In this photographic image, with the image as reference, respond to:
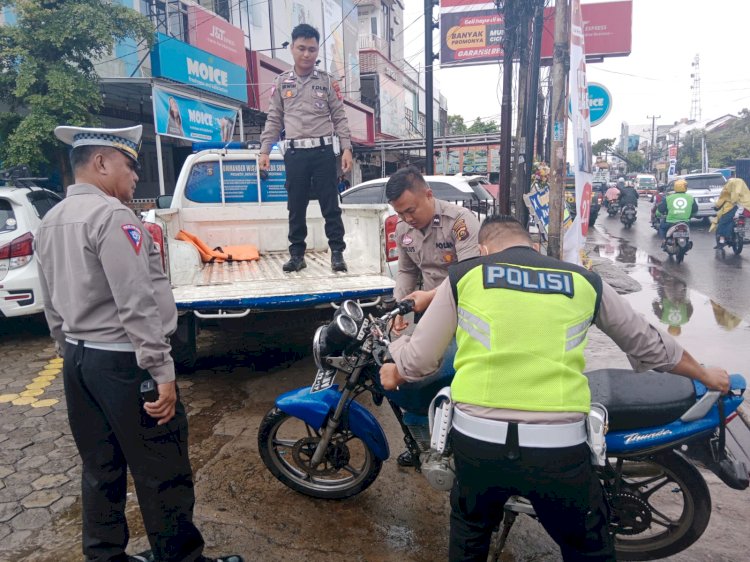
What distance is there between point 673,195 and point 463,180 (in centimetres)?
460

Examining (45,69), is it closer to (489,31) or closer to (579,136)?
(579,136)

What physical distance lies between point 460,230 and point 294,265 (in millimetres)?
→ 2190

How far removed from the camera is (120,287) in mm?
2049

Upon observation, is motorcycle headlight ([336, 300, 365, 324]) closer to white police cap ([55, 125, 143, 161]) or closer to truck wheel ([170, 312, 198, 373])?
white police cap ([55, 125, 143, 161])

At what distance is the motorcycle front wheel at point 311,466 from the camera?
301 centimetres

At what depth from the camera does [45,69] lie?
9.46m

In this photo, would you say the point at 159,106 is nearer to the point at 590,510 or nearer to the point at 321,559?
the point at 321,559

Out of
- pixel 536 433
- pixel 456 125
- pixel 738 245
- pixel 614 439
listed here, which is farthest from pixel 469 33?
pixel 456 125

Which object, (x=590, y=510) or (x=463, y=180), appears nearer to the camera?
(x=590, y=510)

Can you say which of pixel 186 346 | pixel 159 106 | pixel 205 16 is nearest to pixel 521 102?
pixel 159 106

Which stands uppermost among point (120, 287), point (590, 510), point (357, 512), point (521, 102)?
point (521, 102)

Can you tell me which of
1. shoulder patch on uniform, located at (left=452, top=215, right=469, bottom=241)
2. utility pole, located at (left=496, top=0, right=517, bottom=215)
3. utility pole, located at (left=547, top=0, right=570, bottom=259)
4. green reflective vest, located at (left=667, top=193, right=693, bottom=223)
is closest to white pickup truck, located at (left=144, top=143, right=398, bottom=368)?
shoulder patch on uniform, located at (left=452, top=215, right=469, bottom=241)

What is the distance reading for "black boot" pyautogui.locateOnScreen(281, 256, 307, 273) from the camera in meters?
5.10

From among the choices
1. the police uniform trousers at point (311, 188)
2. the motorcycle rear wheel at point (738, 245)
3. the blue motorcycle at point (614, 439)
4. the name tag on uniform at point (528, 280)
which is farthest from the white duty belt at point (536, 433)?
the motorcycle rear wheel at point (738, 245)
